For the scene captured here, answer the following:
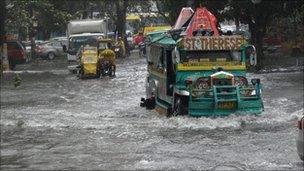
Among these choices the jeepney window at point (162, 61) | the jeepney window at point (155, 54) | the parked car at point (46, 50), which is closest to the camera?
the jeepney window at point (162, 61)

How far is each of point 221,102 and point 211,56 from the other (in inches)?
69.8

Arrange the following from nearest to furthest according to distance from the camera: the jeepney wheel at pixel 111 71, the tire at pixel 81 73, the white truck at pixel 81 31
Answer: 1. the tire at pixel 81 73
2. the jeepney wheel at pixel 111 71
3. the white truck at pixel 81 31

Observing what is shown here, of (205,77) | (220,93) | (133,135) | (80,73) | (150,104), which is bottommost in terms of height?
(80,73)

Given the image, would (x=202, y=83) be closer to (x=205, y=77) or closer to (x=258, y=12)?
(x=205, y=77)

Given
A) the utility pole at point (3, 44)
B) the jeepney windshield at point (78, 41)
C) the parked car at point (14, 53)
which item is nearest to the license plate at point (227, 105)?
the utility pole at point (3, 44)

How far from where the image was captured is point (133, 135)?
14961mm

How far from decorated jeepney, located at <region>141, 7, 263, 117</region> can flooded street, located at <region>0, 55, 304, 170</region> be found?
0.35 metres

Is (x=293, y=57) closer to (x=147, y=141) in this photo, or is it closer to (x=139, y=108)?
(x=139, y=108)

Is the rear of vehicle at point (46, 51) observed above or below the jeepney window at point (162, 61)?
below

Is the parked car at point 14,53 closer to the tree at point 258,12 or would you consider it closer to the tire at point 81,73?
the tire at point 81,73

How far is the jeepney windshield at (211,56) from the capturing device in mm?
17703


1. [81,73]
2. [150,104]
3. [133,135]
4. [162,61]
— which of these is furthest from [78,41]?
[133,135]

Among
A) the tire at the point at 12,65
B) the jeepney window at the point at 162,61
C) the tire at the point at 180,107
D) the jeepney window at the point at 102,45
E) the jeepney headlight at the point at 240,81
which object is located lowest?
the tire at the point at 12,65

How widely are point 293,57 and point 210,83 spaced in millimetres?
25965
